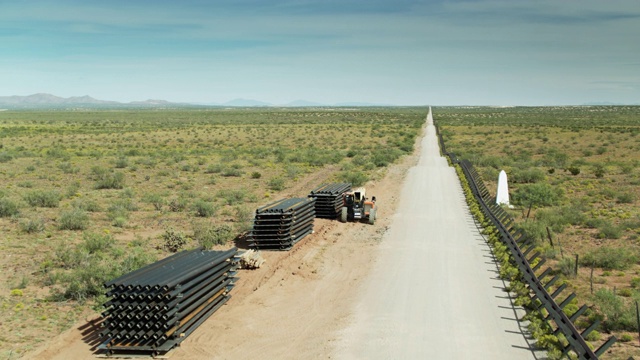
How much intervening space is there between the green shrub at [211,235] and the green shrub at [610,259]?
12.6 m

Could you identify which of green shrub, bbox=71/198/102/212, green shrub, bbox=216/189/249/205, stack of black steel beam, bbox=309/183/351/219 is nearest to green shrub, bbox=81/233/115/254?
green shrub, bbox=71/198/102/212

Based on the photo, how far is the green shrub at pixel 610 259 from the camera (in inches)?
606

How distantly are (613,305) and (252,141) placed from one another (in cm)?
5688

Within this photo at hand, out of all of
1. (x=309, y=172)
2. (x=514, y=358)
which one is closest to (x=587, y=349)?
(x=514, y=358)

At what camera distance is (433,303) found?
12484mm

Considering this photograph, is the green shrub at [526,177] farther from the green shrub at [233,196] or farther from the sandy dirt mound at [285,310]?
the green shrub at [233,196]

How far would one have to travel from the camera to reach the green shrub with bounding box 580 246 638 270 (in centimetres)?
1538

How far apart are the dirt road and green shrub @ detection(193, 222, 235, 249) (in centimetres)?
598

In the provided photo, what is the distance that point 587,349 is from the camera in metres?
8.58

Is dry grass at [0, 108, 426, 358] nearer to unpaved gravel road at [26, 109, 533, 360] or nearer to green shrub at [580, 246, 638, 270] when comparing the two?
unpaved gravel road at [26, 109, 533, 360]

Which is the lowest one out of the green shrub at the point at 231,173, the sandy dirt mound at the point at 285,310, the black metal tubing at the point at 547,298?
the sandy dirt mound at the point at 285,310

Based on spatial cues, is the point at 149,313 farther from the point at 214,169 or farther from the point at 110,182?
the point at 214,169

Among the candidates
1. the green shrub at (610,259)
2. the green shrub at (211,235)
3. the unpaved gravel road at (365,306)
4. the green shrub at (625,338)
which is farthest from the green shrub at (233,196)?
the green shrub at (625,338)

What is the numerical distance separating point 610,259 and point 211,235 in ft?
45.2
